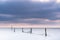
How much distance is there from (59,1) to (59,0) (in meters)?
0.08

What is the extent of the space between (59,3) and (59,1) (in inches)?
5.6

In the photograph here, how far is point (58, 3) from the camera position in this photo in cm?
419

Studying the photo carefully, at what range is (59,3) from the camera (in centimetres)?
425

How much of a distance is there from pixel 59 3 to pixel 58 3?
0.28 feet

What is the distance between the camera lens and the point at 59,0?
405 centimetres

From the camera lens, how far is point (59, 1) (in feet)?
13.5

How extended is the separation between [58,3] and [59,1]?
3.6 inches
